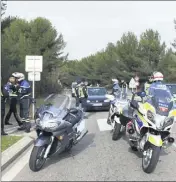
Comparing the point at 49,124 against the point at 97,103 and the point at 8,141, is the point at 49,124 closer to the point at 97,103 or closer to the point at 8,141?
the point at 8,141

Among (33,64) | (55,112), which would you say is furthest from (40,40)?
(55,112)

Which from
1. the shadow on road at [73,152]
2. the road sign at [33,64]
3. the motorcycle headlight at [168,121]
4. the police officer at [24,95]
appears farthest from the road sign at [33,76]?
the motorcycle headlight at [168,121]

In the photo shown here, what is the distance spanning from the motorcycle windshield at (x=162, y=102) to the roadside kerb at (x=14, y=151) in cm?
217

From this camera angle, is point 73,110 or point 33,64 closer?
point 73,110

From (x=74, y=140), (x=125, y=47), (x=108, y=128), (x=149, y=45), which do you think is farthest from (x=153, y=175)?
(x=125, y=47)

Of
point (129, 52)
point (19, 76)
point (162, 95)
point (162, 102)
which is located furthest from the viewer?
point (129, 52)

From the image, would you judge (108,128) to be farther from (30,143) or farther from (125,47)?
(125,47)

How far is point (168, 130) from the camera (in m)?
6.91

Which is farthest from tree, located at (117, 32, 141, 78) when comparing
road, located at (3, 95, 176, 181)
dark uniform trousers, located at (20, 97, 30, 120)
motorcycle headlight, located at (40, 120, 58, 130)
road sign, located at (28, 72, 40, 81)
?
motorcycle headlight, located at (40, 120, 58, 130)

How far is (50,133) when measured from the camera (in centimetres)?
700

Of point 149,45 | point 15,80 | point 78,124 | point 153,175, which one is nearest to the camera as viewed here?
point 153,175

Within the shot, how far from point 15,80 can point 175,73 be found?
148 ft

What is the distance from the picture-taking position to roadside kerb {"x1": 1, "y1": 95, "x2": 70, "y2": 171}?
7.18 meters

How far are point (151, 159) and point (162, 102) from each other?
3.56 ft
